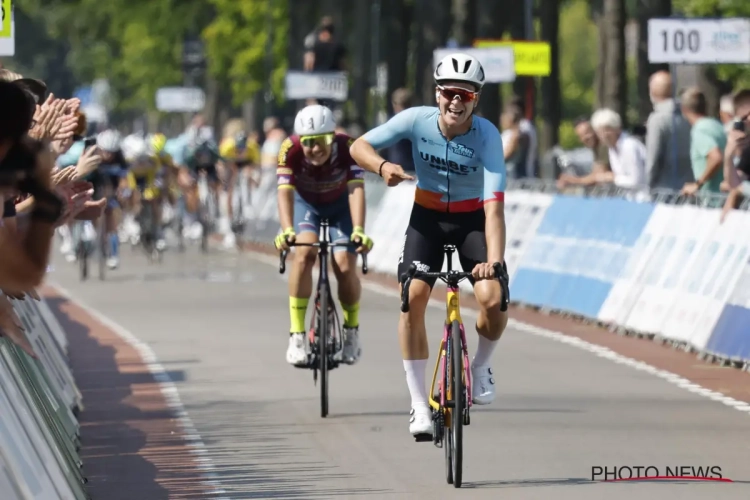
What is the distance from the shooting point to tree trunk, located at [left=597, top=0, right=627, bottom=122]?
34.8m

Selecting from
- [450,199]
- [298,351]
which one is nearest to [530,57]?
[298,351]

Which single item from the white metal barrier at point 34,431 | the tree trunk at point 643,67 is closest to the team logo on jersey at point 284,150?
the white metal barrier at point 34,431

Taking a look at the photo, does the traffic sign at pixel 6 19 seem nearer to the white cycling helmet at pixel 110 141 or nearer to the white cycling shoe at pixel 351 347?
the white cycling shoe at pixel 351 347

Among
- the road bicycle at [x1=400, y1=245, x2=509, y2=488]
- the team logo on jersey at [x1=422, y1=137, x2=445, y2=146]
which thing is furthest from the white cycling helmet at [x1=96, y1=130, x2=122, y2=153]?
the road bicycle at [x1=400, y1=245, x2=509, y2=488]

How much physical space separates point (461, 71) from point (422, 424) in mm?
1698

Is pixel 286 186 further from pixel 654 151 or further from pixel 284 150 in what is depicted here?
pixel 654 151

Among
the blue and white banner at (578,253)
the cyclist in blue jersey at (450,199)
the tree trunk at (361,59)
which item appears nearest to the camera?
the cyclist in blue jersey at (450,199)

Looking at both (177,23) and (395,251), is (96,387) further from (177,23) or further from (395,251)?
(177,23)

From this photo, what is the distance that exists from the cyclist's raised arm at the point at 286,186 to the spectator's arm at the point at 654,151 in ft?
19.9

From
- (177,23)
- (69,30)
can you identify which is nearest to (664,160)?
(177,23)

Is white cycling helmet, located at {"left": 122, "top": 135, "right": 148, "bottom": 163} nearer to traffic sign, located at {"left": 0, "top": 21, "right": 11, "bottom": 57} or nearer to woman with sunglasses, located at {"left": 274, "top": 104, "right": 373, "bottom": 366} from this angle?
traffic sign, located at {"left": 0, "top": 21, "right": 11, "bottom": 57}

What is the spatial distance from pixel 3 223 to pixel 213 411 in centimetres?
724

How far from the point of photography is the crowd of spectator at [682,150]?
58.7ft

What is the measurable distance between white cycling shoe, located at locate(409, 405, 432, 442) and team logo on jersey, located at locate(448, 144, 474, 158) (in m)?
1.26
